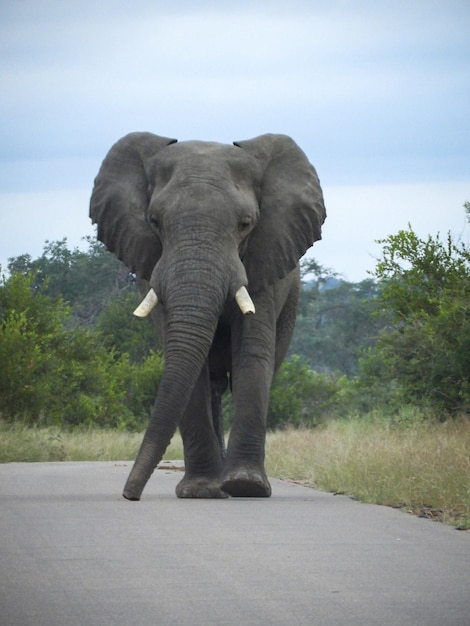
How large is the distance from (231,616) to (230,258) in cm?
620

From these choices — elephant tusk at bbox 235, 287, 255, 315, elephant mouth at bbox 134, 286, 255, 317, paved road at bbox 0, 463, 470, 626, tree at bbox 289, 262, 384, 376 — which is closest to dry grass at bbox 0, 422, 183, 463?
elephant mouth at bbox 134, 286, 255, 317

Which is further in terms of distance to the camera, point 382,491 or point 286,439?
point 286,439

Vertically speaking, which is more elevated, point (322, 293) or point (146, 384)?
point (322, 293)

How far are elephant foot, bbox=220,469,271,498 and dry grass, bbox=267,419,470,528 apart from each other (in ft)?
2.42

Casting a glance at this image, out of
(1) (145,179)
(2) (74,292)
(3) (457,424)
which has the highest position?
(2) (74,292)

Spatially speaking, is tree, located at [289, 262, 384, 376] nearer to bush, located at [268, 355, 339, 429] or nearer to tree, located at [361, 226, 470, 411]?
bush, located at [268, 355, 339, 429]

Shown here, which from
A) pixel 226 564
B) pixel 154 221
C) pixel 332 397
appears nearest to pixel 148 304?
pixel 154 221

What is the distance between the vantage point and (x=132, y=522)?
376 inches

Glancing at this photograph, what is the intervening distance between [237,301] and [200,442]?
1326 millimetres

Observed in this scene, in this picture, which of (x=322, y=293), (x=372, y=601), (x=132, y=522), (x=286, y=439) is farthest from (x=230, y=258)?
(x=322, y=293)

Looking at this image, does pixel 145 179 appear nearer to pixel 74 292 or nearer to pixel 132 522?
pixel 132 522

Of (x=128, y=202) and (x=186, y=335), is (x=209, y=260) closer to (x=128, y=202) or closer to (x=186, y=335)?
(x=186, y=335)

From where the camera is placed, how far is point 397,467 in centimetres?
1200

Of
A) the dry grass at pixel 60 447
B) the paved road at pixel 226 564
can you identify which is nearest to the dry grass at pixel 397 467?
the paved road at pixel 226 564
